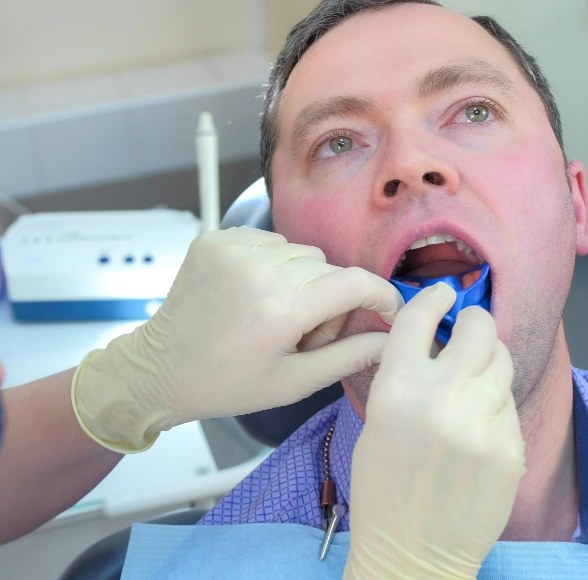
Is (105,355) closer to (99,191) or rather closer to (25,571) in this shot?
(25,571)

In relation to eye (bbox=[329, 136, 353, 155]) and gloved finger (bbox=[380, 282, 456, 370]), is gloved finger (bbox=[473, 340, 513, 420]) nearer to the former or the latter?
gloved finger (bbox=[380, 282, 456, 370])

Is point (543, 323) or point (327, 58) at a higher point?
point (327, 58)

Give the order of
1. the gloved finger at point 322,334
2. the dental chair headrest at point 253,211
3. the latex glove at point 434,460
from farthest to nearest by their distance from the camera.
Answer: the dental chair headrest at point 253,211
the gloved finger at point 322,334
the latex glove at point 434,460

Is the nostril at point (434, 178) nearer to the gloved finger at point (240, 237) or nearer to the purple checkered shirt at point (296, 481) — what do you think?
the gloved finger at point (240, 237)

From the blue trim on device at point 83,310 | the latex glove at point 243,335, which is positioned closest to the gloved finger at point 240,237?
the latex glove at point 243,335

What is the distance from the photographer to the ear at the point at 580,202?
128cm

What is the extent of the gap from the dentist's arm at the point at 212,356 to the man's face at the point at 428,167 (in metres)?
0.10

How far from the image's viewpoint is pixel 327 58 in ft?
3.99

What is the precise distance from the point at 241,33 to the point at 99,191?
2.53 ft

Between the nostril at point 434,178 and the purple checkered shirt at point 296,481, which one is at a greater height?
the nostril at point 434,178

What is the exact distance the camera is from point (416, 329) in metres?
0.86

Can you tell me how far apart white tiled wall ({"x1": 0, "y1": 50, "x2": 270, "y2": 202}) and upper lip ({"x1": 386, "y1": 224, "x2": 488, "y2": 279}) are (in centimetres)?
189

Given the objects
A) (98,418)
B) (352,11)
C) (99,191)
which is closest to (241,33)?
(99,191)

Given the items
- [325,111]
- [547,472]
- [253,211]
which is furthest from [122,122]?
[547,472]
